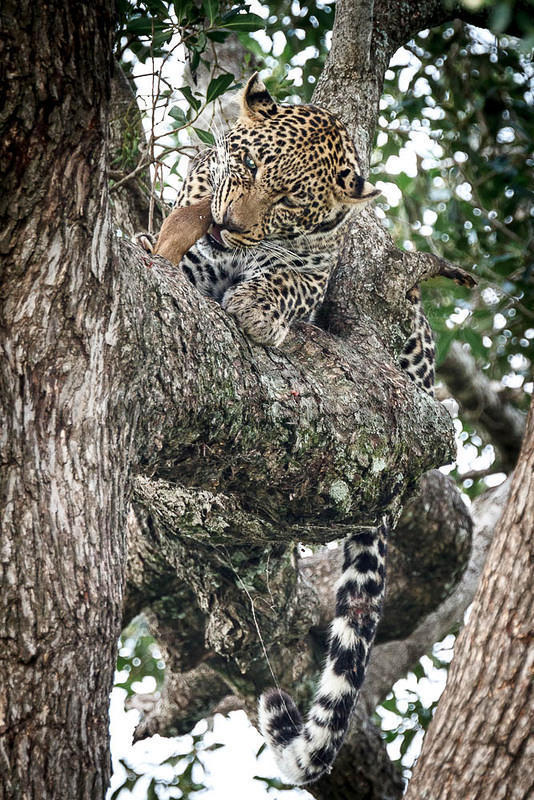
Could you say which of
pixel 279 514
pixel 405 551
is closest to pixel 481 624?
pixel 279 514

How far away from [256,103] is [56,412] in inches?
106

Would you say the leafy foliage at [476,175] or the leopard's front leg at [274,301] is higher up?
A: the leafy foliage at [476,175]

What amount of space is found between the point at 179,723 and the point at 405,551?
1.69 metres

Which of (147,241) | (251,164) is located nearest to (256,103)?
(251,164)

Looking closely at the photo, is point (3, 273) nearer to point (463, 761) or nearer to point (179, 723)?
point (463, 761)

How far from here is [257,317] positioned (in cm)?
310

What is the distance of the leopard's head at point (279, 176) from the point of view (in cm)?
378

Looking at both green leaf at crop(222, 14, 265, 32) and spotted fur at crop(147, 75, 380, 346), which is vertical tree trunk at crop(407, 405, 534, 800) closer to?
spotted fur at crop(147, 75, 380, 346)

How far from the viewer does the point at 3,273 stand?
6.18ft

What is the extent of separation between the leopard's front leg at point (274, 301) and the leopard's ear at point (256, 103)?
85 centimetres

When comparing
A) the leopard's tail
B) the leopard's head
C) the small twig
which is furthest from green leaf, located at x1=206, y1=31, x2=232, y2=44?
the leopard's tail

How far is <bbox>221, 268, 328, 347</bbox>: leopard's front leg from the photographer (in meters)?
3.10

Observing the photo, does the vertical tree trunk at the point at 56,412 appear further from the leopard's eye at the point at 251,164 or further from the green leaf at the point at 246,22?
the leopard's eye at the point at 251,164

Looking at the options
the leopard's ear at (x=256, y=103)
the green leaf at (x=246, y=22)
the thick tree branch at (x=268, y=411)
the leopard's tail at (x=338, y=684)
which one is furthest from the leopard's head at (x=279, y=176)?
the leopard's tail at (x=338, y=684)
